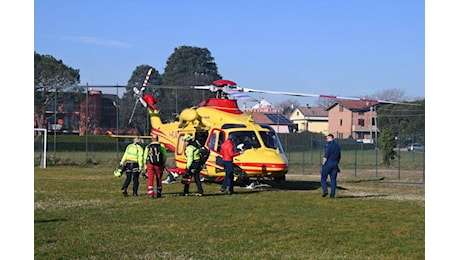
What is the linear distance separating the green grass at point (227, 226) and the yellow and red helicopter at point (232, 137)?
2.86ft

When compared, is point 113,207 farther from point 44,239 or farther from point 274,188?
point 274,188

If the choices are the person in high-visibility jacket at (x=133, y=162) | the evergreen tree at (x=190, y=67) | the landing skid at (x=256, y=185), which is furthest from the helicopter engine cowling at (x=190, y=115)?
the evergreen tree at (x=190, y=67)

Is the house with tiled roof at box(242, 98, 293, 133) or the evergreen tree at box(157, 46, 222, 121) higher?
the evergreen tree at box(157, 46, 222, 121)

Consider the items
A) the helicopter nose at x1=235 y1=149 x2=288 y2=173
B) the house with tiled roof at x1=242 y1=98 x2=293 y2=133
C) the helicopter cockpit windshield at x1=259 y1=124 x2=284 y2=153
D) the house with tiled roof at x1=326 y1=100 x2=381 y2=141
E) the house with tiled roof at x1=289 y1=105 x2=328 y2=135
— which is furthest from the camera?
the house with tiled roof at x1=289 y1=105 x2=328 y2=135

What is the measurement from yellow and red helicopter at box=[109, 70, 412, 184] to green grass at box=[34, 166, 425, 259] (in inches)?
34.3

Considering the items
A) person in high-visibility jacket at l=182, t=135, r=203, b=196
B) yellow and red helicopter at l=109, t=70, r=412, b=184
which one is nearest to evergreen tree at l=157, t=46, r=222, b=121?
yellow and red helicopter at l=109, t=70, r=412, b=184

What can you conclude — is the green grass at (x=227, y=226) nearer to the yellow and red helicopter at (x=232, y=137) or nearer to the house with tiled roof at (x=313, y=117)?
the yellow and red helicopter at (x=232, y=137)

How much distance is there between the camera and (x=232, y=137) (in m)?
19.2

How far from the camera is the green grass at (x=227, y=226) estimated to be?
8992 millimetres

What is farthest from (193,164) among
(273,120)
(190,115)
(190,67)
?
(190,67)

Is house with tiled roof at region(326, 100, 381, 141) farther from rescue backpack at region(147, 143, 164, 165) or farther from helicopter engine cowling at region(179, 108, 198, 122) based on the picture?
rescue backpack at region(147, 143, 164, 165)

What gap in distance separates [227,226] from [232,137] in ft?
26.0

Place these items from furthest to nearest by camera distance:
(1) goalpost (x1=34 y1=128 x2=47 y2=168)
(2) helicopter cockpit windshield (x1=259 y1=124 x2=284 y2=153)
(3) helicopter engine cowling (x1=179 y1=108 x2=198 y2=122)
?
(1) goalpost (x1=34 y1=128 x2=47 y2=168)
(3) helicopter engine cowling (x1=179 y1=108 x2=198 y2=122)
(2) helicopter cockpit windshield (x1=259 y1=124 x2=284 y2=153)

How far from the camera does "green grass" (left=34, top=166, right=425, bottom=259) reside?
8992 millimetres
